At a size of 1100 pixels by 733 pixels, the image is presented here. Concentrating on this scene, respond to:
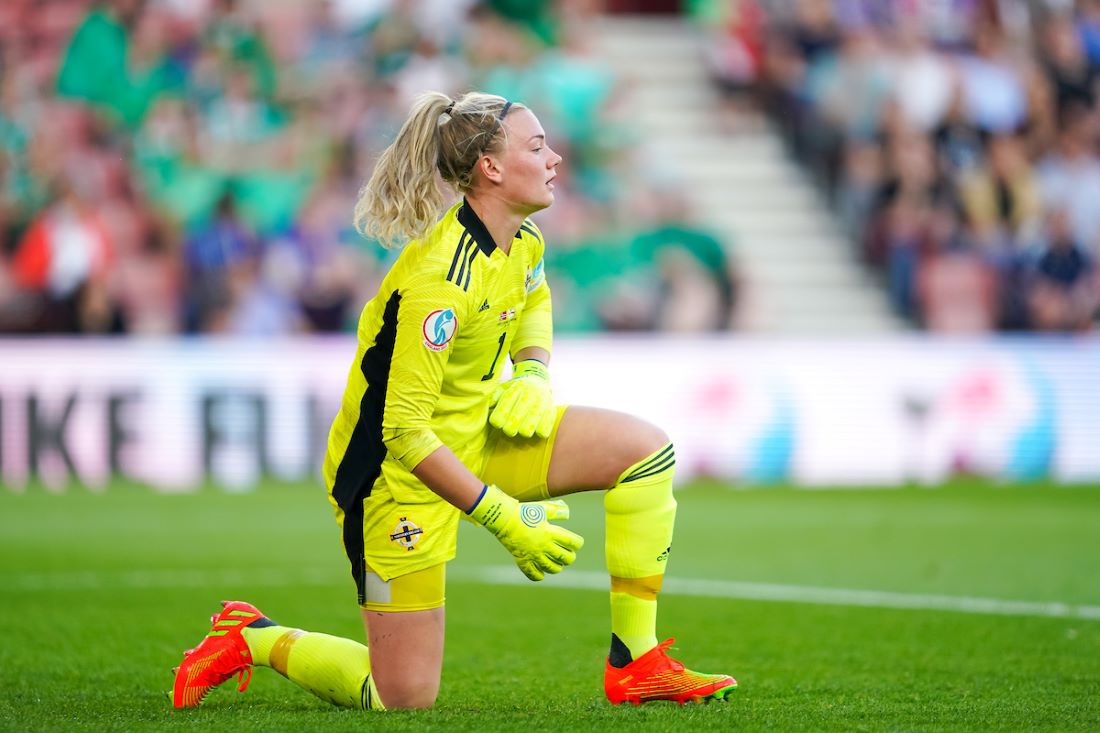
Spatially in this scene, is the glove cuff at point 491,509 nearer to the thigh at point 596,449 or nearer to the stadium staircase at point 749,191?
the thigh at point 596,449

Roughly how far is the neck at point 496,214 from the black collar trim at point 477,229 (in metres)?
0.01

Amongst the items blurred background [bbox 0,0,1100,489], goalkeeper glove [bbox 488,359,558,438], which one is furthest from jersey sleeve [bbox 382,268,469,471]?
blurred background [bbox 0,0,1100,489]

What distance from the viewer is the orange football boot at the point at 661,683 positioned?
4.91 meters

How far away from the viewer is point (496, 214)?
16.4 feet

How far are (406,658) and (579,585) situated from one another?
3.90 meters

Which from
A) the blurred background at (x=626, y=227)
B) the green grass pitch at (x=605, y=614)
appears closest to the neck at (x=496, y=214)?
the green grass pitch at (x=605, y=614)

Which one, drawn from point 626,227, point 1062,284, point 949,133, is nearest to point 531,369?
point 626,227

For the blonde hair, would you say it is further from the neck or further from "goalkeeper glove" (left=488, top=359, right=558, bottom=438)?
"goalkeeper glove" (left=488, top=359, right=558, bottom=438)

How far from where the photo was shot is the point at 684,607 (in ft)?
25.2

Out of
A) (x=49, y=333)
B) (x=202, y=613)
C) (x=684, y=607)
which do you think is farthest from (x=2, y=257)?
(x=684, y=607)

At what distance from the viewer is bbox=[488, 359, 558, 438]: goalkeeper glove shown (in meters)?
4.96

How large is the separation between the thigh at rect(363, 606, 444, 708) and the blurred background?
32.4 ft

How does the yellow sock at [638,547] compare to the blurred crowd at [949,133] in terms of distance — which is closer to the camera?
the yellow sock at [638,547]

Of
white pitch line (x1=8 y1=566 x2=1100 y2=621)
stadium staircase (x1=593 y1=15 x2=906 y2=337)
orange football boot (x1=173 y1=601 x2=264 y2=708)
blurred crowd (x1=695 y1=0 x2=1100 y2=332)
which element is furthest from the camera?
stadium staircase (x1=593 y1=15 x2=906 y2=337)
